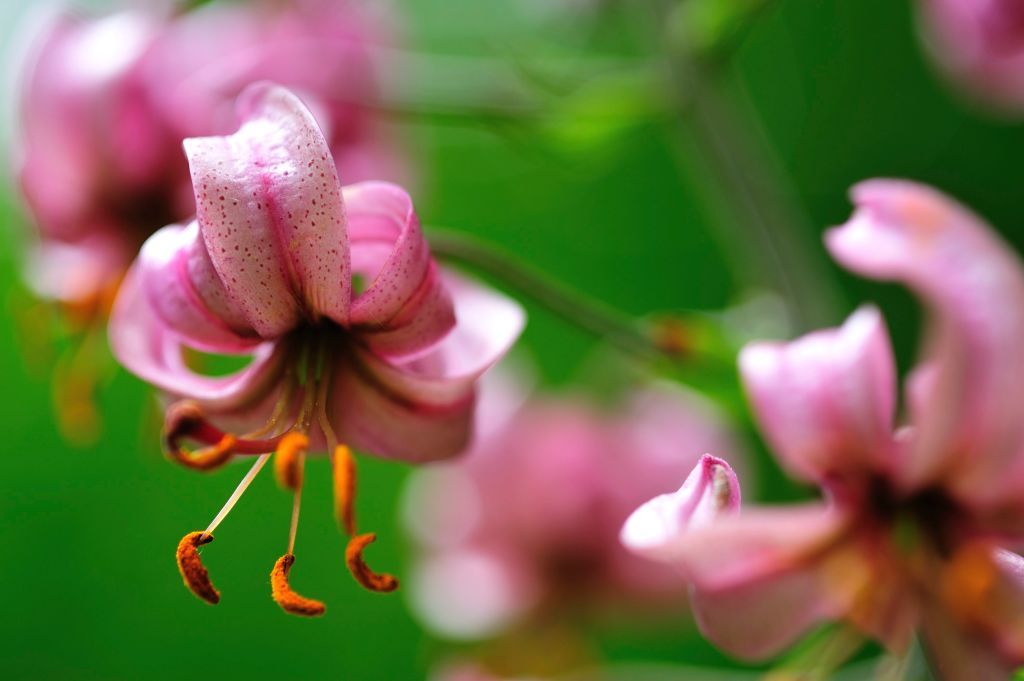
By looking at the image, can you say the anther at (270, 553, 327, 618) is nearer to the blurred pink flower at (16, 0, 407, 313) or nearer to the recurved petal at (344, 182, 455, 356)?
the recurved petal at (344, 182, 455, 356)

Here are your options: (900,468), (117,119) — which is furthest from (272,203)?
(117,119)

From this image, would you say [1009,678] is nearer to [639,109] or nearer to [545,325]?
[639,109]

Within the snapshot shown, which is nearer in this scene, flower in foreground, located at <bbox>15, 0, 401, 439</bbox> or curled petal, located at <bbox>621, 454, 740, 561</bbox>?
curled petal, located at <bbox>621, 454, 740, 561</bbox>

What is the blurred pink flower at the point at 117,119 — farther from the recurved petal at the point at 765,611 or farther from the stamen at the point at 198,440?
the recurved petal at the point at 765,611

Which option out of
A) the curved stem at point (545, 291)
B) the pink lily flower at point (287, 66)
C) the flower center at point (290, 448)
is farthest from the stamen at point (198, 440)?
the pink lily flower at point (287, 66)

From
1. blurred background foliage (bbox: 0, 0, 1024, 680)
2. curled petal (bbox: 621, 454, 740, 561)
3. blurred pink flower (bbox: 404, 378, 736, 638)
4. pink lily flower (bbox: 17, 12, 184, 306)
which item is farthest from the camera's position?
blurred background foliage (bbox: 0, 0, 1024, 680)

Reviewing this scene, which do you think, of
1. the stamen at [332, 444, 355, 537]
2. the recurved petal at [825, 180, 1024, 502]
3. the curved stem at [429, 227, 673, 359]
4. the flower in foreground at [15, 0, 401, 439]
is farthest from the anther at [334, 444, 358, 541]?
the flower in foreground at [15, 0, 401, 439]
